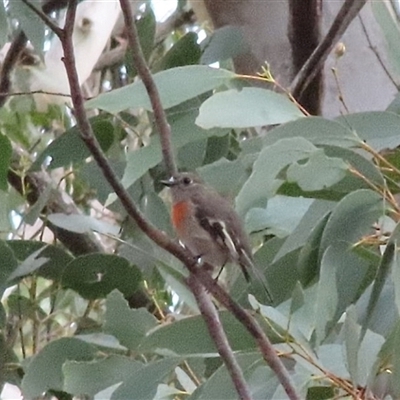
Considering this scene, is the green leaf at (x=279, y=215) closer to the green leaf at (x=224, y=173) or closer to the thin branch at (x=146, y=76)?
the green leaf at (x=224, y=173)

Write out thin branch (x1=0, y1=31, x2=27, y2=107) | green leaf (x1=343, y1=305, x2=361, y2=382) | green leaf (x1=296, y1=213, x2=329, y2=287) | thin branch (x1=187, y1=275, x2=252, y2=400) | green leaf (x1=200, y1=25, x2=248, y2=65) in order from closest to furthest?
thin branch (x1=187, y1=275, x2=252, y2=400), green leaf (x1=343, y1=305, x2=361, y2=382), green leaf (x1=296, y1=213, x2=329, y2=287), green leaf (x1=200, y1=25, x2=248, y2=65), thin branch (x1=0, y1=31, x2=27, y2=107)

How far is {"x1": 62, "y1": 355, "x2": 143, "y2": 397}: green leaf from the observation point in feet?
3.28

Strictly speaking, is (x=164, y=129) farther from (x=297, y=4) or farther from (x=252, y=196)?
(x=297, y=4)

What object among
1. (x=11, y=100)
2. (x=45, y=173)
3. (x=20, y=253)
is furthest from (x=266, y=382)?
(x=11, y=100)

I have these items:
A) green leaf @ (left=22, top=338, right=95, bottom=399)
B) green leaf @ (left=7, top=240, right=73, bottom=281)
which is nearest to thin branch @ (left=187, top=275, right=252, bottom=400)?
green leaf @ (left=22, top=338, right=95, bottom=399)

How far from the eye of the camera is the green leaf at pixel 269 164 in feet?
2.68

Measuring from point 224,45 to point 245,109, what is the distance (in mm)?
450

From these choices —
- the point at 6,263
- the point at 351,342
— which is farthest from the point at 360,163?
the point at 6,263

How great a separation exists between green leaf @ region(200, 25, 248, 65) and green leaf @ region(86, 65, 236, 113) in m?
0.35

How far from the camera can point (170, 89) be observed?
0.93m

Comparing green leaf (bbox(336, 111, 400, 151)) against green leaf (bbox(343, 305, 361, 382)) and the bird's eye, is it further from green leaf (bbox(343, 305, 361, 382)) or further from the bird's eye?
the bird's eye

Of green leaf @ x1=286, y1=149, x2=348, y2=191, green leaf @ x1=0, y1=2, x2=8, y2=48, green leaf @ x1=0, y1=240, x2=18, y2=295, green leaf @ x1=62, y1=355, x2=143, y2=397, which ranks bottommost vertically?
green leaf @ x1=62, y1=355, x2=143, y2=397

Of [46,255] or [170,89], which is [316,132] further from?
[46,255]

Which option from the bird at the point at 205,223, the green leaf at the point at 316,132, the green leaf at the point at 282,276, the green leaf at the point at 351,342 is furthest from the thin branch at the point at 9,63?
the green leaf at the point at 351,342
